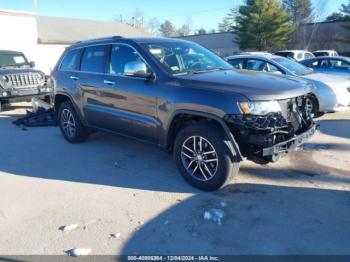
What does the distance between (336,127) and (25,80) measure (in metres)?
9.06

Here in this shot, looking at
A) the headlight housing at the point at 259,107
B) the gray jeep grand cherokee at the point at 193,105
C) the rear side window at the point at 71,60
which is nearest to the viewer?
the headlight housing at the point at 259,107

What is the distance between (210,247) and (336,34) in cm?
4095

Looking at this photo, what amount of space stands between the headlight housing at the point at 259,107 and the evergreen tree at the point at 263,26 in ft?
126

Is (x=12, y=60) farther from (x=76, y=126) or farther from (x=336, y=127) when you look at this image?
(x=336, y=127)

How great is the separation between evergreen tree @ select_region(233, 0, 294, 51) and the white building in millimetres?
12003

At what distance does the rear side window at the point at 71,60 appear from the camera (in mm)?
6809

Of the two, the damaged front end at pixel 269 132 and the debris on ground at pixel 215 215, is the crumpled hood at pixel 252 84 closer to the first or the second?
the damaged front end at pixel 269 132

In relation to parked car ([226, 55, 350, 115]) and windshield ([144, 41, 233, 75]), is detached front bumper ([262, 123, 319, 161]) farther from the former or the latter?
parked car ([226, 55, 350, 115])

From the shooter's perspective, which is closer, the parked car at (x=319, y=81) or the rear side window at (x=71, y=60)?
the rear side window at (x=71, y=60)

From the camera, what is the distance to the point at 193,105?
15.0ft

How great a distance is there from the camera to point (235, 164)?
176 inches

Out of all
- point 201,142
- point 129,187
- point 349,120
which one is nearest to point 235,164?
point 201,142

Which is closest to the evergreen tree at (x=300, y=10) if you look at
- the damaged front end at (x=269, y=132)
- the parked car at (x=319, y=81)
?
the parked car at (x=319, y=81)

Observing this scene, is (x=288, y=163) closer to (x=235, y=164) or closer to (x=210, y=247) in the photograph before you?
(x=235, y=164)
